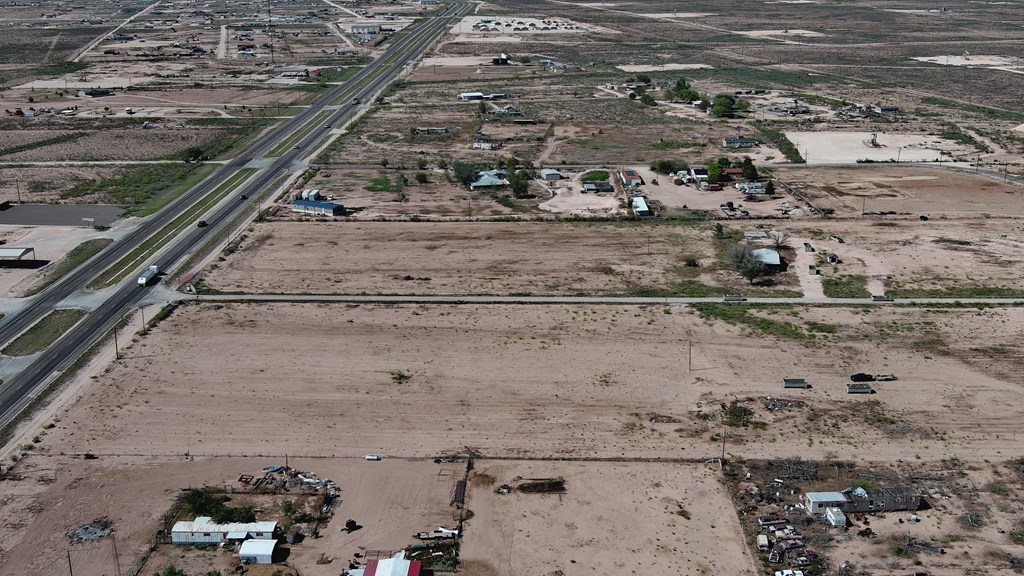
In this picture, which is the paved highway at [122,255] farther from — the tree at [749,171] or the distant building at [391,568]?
the tree at [749,171]

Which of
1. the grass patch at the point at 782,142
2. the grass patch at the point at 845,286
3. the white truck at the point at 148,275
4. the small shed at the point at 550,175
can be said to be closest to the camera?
the grass patch at the point at 845,286

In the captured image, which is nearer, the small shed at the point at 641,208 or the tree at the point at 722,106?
the small shed at the point at 641,208

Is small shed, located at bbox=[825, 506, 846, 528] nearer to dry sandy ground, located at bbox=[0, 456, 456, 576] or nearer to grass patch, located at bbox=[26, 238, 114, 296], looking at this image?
dry sandy ground, located at bbox=[0, 456, 456, 576]

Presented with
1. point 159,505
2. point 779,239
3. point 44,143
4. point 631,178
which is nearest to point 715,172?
point 631,178

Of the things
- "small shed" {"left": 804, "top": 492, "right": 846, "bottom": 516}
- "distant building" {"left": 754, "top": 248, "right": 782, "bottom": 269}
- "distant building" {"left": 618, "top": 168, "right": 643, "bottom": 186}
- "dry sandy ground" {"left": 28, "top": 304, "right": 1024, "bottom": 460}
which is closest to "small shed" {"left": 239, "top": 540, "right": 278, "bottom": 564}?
"dry sandy ground" {"left": 28, "top": 304, "right": 1024, "bottom": 460}

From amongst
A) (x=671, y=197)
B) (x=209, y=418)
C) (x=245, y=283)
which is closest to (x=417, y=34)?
(x=671, y=197)

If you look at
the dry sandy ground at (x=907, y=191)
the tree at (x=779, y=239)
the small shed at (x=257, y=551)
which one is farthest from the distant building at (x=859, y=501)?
the dry sandy ground at (x=907, y=191)

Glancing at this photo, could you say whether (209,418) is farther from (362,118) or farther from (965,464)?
(362,118)

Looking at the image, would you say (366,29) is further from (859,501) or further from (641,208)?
(859,501)
